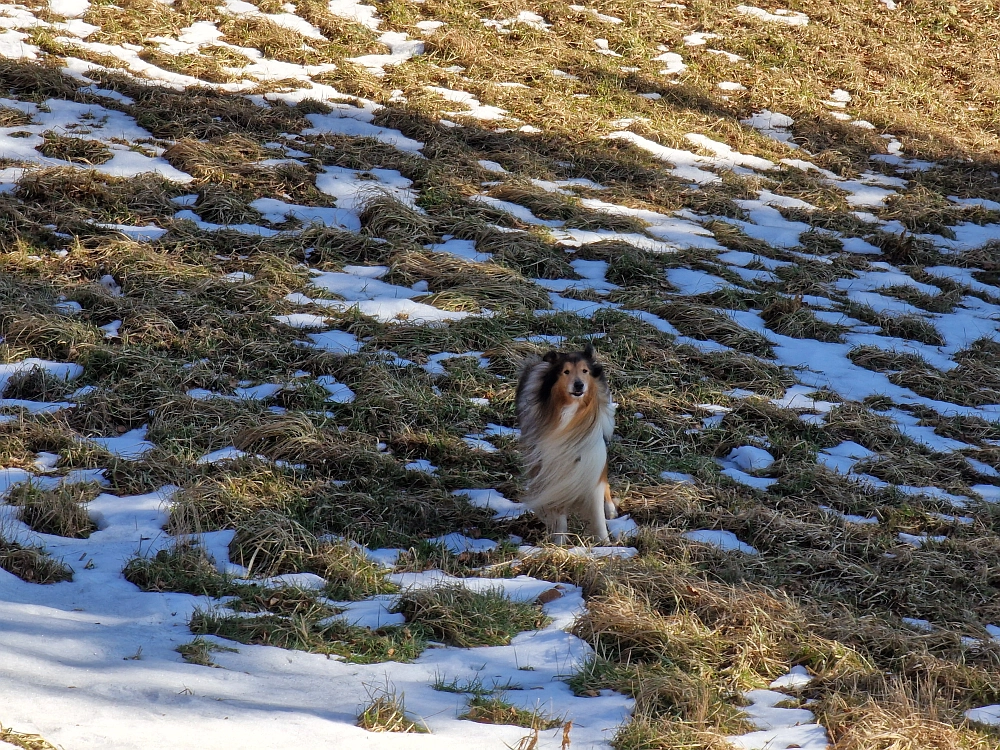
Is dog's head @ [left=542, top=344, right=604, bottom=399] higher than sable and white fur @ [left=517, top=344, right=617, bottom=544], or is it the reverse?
dog's head @ [left=542, top=344, right=604, bottom=399]

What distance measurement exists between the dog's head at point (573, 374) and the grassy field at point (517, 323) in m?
0.82

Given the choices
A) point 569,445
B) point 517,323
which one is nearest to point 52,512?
point 569,445

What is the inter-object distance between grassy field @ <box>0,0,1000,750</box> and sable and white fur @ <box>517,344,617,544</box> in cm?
26

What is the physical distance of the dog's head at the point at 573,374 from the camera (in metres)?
5.40

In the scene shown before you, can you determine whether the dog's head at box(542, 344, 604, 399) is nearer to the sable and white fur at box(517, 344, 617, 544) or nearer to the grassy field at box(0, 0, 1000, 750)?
the sable and white fur at box(517, 344, 617, 544)

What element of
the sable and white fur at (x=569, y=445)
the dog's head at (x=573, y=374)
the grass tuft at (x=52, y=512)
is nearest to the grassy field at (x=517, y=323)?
the grass tuft at (x=52, y=512)

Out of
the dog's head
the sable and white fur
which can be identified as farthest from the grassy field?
the dog's head

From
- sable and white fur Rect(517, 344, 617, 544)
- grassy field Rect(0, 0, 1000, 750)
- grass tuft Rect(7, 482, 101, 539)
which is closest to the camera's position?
grassy field Rect(0, 0, 1000, 750)

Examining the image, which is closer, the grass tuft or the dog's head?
the grass tuft

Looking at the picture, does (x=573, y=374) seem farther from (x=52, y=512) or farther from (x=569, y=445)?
(x=52, y=512)

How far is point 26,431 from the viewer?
5645 millimetres

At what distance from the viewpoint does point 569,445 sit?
17.8 ft

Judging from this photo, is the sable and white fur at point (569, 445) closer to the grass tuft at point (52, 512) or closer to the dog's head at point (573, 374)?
the dog's head at point (573, 374)

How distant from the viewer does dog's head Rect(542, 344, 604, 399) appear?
5.40 meters
